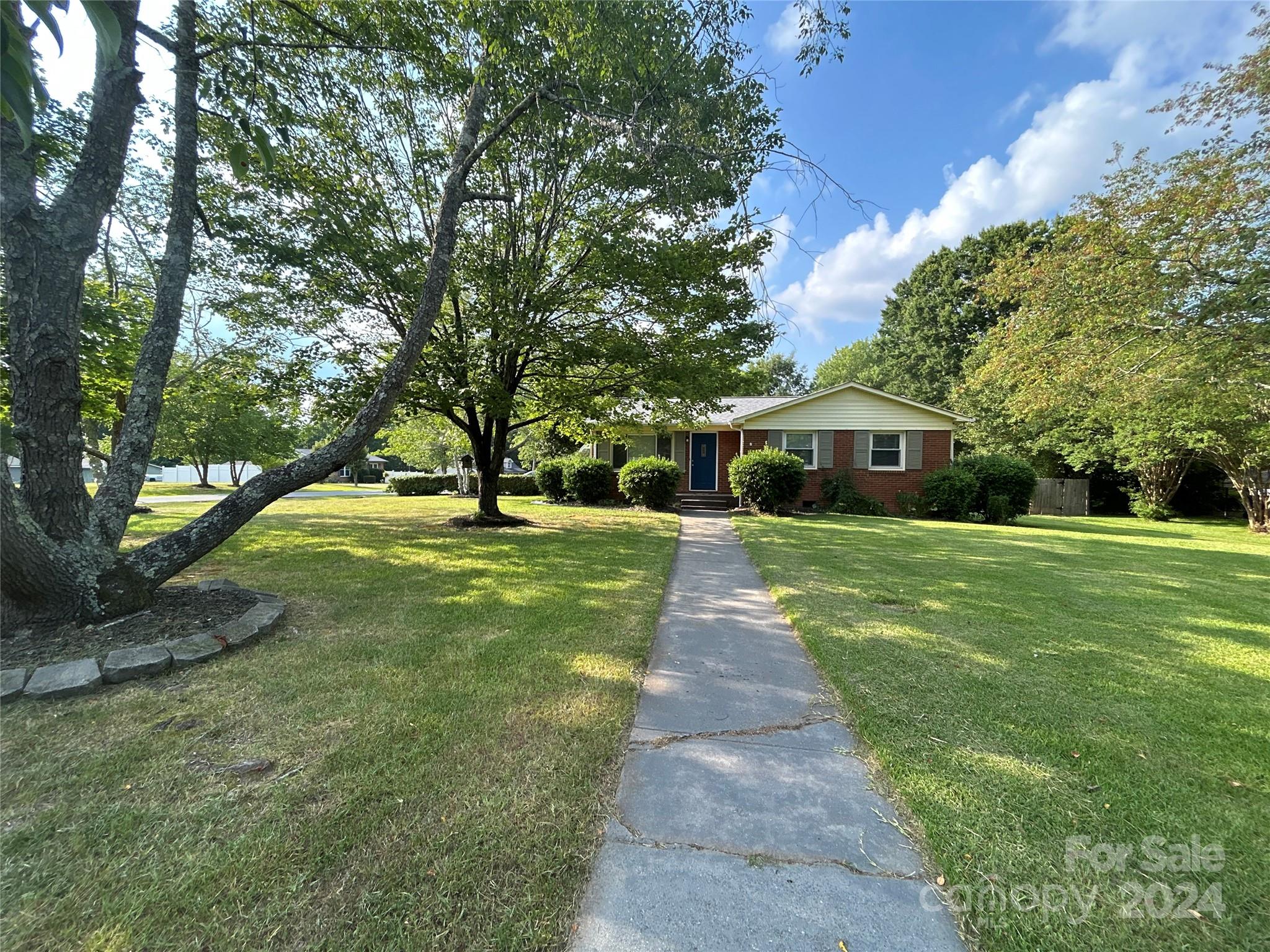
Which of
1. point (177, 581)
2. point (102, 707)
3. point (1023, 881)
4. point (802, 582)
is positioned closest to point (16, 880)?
point (102, 707)

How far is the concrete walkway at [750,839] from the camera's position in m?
1.38

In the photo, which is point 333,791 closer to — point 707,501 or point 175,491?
point 707,501

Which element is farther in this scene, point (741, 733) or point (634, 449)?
point (634, 449)

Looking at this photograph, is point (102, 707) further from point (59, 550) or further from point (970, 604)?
point (970, 604)

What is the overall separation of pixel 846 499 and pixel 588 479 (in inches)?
306

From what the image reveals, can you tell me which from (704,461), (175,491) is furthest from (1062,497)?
(175,491)

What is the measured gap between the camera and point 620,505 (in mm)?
14508

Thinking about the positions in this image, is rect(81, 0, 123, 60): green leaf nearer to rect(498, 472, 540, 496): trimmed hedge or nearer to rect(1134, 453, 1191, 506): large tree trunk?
rect(498, 472, 540, 496): trimmed hedge

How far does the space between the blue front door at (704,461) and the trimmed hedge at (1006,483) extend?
7.22 metres

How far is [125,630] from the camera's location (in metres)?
3.37

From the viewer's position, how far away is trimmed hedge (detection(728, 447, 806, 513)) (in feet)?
41.0

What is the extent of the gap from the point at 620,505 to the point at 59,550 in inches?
463

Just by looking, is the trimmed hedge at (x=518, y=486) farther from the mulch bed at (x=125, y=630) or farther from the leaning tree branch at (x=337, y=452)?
the mulch bed at (x=125, y=630)

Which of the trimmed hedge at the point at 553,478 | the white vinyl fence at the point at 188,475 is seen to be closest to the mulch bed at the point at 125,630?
the trimmed hedge at the point at 553,478
